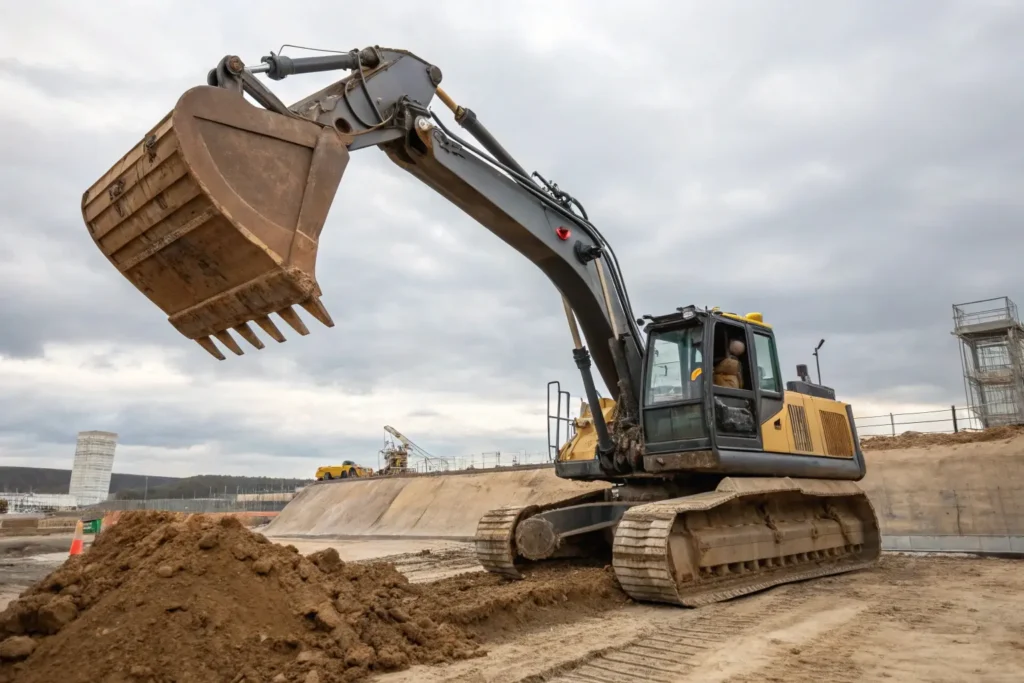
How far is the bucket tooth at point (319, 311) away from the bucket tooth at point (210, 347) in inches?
32.3

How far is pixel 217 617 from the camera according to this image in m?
4.18

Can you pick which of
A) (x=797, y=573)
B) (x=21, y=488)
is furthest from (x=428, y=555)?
(x=21, y=488)

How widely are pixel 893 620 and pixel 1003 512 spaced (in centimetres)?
933

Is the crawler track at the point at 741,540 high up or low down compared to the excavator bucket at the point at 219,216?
down

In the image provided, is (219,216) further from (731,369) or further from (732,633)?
(731,369)

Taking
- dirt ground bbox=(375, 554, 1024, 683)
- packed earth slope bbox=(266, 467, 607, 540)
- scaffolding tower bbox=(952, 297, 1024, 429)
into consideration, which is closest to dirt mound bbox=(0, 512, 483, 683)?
dirt ground bbox=(375, 554, 1024, 683)

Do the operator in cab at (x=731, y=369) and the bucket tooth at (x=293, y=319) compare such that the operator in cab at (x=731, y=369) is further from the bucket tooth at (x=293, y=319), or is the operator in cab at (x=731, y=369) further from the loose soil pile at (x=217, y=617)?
the bucket tooth at (x=293, y=319)

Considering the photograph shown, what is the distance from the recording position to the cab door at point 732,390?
7.06 m

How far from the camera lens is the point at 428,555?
1258 centimetres

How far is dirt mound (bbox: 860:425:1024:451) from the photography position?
14.3 m

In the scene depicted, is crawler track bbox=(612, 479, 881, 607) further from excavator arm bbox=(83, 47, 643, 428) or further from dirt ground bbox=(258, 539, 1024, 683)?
excavator arm bbox=(83, 47, 643, 428)

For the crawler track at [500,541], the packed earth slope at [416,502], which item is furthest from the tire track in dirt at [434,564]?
the packed earth slope at [416,502]

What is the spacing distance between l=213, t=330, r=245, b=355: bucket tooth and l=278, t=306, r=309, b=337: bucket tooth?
1.60ft

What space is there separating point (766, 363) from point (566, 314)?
2341 mm
